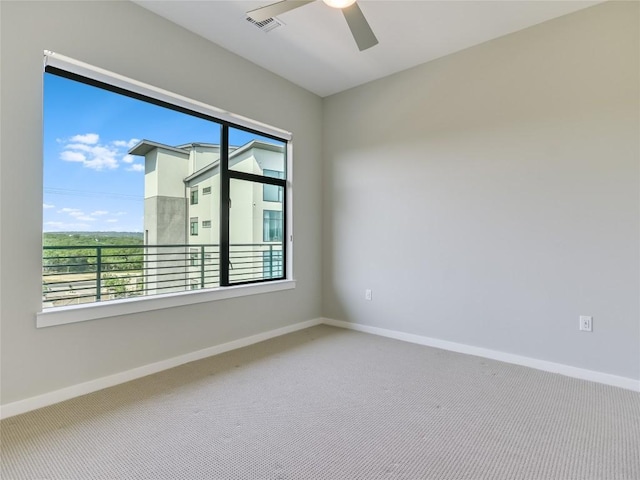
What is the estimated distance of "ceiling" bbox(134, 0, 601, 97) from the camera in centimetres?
253

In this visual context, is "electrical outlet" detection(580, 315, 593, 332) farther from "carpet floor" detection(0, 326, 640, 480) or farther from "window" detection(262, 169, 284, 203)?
"window" detection(262, 169, 284, 203)

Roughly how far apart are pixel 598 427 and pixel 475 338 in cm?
122

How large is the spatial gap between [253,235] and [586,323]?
3.04 meters

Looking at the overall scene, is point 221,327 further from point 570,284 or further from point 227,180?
point 570,284

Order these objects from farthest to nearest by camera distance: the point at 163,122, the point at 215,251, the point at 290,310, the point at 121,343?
the point at 290,310 → the point at 215,251 → the point at 163,122 → the point at 121,343

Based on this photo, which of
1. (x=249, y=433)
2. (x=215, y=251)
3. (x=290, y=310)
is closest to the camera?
(x=249, y=433)

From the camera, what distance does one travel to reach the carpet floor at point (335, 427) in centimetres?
155

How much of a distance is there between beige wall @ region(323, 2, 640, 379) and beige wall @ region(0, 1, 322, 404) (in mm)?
1400

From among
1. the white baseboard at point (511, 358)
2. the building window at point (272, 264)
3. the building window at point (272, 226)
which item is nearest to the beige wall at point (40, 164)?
the building window at point (272, 264)

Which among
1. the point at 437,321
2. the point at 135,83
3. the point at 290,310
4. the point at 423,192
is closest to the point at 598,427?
the point at 437,321

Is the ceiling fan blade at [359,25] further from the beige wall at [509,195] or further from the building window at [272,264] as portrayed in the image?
the building window at [272,264]

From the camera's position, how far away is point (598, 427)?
1.89 metres

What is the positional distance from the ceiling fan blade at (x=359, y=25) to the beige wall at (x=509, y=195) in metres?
1.42

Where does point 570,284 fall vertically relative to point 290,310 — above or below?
above
